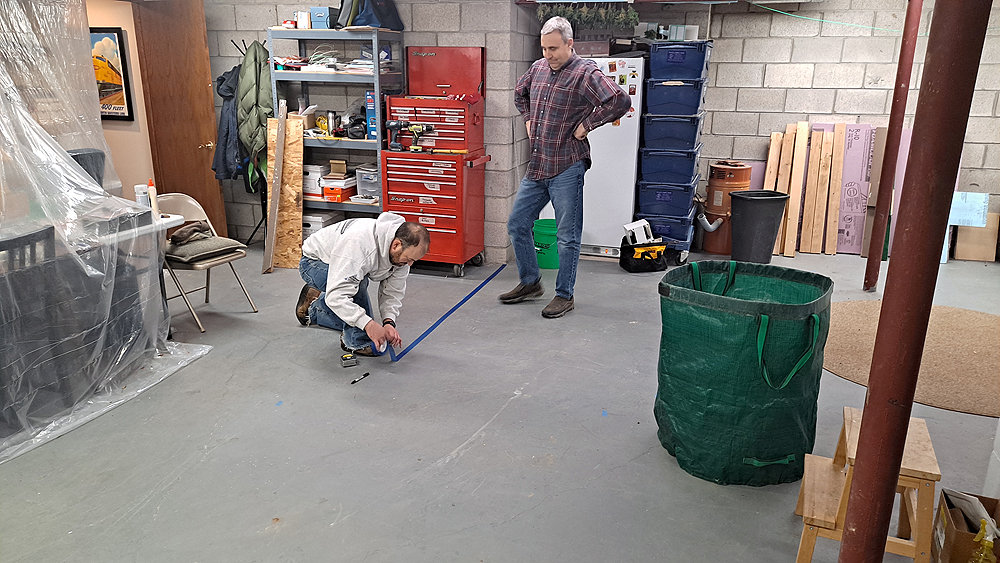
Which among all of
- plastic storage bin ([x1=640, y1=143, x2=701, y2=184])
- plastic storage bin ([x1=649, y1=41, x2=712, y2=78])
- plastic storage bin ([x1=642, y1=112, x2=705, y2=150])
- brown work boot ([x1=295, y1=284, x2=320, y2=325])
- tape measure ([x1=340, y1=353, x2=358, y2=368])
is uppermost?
plastic storage bin ([x1=649, y1=41, x2=712, y2=78])

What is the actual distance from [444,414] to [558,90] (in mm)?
2303

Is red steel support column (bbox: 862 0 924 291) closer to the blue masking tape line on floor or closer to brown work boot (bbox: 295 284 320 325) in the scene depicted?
the blue masking tape line on floor

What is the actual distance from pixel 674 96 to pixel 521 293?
2151 millimetres

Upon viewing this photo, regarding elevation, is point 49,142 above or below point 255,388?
above

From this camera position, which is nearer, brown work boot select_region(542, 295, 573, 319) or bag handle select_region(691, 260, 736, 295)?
bag handle select_region(691, 260, 736, 295)

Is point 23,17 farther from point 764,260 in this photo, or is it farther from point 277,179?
point 764,260

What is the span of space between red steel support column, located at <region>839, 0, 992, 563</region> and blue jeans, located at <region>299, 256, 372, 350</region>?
2675mm

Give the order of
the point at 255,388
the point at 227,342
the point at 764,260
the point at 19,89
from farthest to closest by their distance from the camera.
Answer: the point at 764,260 < the point at 227,342 < the point at 255,388 < the point at 19,89

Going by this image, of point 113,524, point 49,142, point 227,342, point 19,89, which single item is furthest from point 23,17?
point 113,524

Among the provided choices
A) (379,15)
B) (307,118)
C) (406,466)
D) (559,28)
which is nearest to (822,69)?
(559,28)

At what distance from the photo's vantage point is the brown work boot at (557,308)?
4.59m

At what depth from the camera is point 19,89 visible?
3.28m

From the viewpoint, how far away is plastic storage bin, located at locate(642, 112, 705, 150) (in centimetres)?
567

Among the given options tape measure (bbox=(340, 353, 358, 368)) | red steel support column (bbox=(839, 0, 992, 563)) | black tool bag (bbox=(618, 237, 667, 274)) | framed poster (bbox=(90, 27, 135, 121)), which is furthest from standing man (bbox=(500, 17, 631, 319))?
framed poster (bbox=(90, 27, 135, 121))
